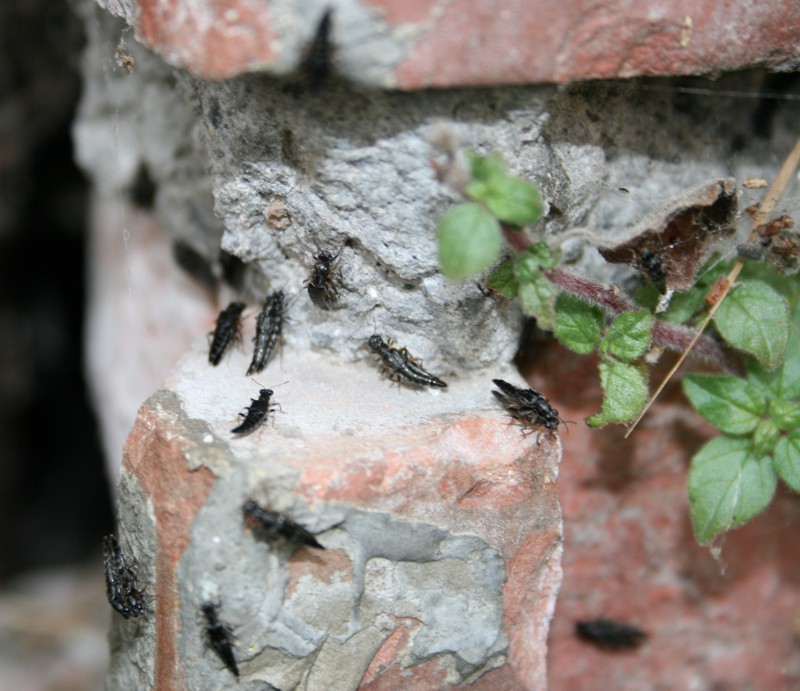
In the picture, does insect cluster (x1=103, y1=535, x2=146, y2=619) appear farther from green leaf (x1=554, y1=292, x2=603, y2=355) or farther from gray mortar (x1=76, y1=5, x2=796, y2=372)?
green leaf (x1=554, y1=292, x2=603, y2=355)

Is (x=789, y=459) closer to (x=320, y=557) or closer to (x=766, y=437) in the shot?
(x=766, y=437)

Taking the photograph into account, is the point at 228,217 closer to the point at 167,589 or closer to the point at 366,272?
the point at 366,272

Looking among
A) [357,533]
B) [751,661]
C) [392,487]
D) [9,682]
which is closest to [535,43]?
[392,487]

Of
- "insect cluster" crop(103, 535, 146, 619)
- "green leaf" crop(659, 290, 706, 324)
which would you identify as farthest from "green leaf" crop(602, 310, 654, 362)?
"insect cluster" crop(103, 535, 146, 619)

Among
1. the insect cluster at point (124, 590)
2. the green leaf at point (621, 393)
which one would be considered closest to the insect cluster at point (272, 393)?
the insect cluster at point (124, 590)

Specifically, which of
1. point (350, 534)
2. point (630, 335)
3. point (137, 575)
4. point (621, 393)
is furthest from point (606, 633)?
point (137, 575)
